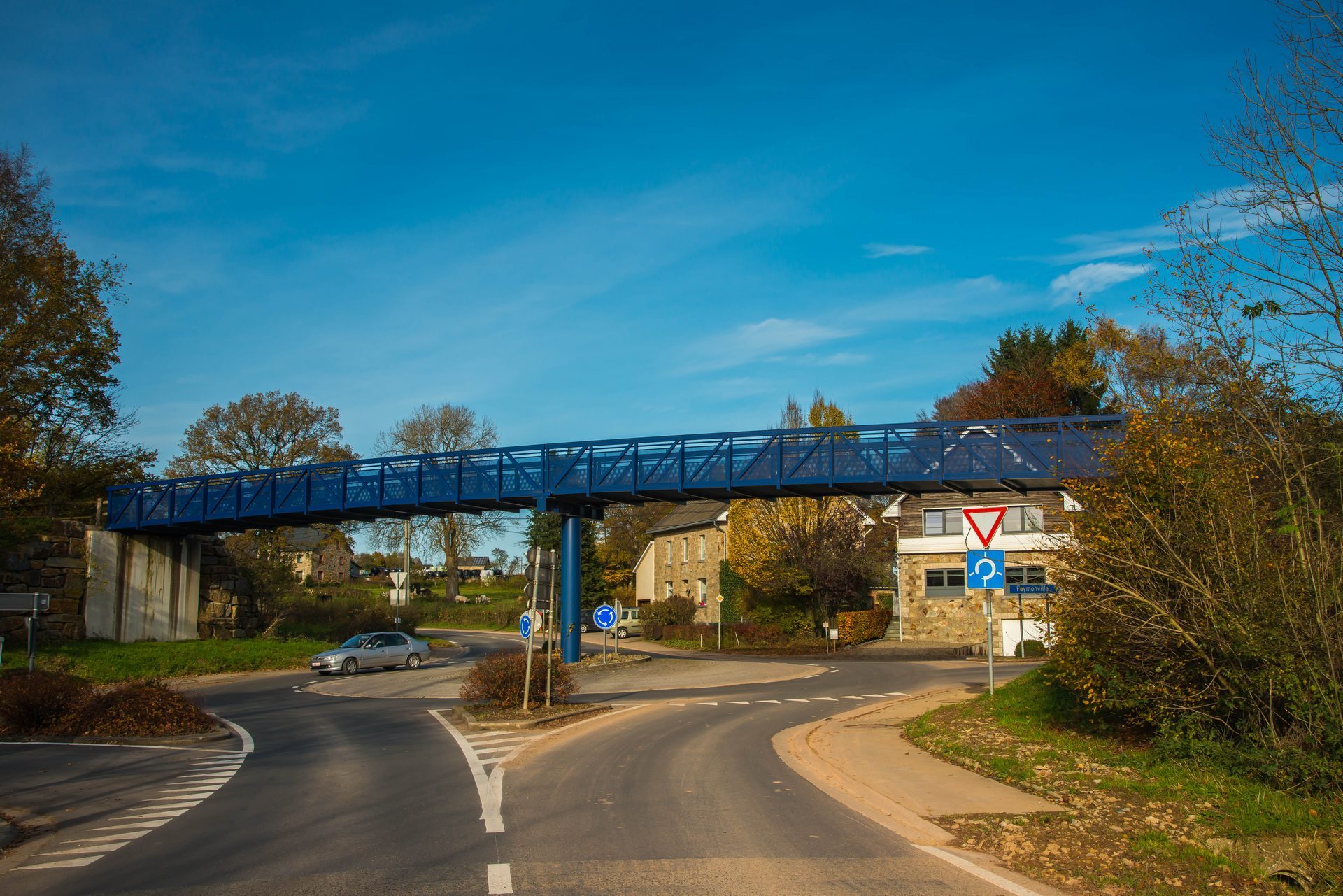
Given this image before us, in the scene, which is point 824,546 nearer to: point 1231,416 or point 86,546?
point 86,546

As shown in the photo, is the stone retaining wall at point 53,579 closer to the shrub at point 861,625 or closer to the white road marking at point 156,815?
the white road marking at point 156,815

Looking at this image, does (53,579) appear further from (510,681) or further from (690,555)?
(690,555)

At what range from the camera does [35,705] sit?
15.8 meters

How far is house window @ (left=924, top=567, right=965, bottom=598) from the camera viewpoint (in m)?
42.2

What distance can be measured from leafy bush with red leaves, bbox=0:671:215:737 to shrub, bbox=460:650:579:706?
14.9 feet

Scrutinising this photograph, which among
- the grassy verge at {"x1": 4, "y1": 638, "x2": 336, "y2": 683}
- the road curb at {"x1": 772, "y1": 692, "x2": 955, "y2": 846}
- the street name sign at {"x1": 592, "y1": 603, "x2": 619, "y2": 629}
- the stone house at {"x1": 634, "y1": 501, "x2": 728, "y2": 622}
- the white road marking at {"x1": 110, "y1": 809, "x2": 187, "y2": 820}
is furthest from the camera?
the stone house at {"x1": 634, "y1": 501, "x2": 728, "y2": 622}

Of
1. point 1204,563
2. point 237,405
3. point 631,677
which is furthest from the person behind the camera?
point 237,405

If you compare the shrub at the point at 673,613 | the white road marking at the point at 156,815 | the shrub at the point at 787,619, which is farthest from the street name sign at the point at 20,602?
the shrub at the point at 673,613

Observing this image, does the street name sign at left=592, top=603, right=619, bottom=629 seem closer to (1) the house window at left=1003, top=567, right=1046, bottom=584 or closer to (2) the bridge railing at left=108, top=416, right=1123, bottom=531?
(2) the bridge railing at left=108, top=416, right=1123, bottom=531

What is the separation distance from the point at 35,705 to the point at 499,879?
1295cm

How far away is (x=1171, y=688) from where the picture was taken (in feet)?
31.7

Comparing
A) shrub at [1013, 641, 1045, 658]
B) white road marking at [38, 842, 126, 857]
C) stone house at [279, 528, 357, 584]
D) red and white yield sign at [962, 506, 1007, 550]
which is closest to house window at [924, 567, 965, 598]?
shrub at [1013, 641, 1045, 658]

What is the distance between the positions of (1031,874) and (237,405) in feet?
162

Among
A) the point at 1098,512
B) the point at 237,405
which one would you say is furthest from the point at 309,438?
the point at 1098,512
